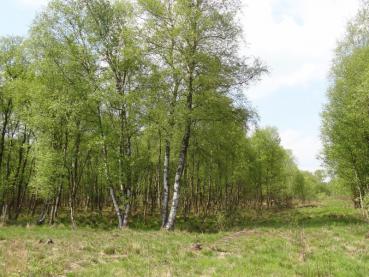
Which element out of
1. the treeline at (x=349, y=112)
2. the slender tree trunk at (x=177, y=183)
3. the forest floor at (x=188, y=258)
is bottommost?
the forest floor at (x=188, y=258)

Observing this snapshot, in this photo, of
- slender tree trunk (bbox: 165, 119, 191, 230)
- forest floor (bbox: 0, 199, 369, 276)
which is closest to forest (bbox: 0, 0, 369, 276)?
slender tree trunk (bbox: 165, 119, 191, 230)

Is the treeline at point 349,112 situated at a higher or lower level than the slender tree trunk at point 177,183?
higher

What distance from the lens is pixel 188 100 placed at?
24797 mm

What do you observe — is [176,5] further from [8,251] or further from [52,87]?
[8,251]

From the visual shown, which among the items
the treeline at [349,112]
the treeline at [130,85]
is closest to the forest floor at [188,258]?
the treeline at [130,85]

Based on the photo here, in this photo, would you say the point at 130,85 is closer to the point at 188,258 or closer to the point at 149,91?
the point at 149,91

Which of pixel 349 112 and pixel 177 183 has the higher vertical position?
pixel 349 112

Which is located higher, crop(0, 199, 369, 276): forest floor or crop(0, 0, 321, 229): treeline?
crop(0, 0, 321, 229): treeline

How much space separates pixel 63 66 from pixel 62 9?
4.14 m

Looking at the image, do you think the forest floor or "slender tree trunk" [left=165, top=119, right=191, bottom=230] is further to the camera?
"slender tree trunk" [left=165, top=119, right=191, bottom=230]

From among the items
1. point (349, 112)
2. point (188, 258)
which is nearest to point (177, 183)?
point (188, 258)

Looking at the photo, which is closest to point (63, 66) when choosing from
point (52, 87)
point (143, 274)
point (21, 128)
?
point (52, 87)

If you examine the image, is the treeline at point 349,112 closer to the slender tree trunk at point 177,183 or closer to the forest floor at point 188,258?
the slender tree trunk at point 177,183

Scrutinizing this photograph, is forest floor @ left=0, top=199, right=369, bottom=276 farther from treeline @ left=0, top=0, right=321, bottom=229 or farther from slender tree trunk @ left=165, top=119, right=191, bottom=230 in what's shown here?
treeline @ left=0, top=0, right=321, bottom=229
